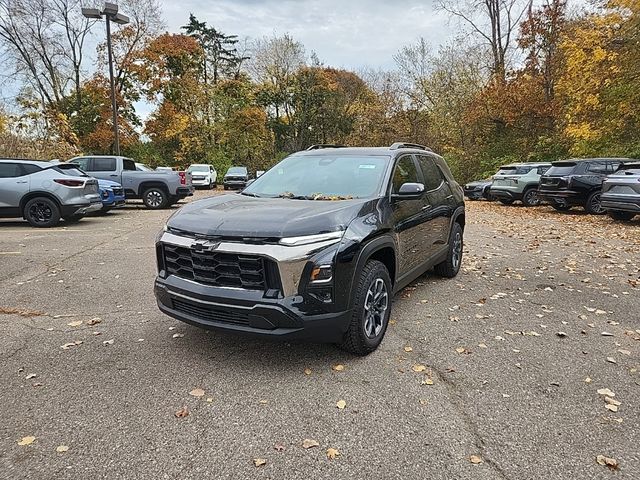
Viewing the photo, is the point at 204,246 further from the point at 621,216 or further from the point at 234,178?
the point at 234,178

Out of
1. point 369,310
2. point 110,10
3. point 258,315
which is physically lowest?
point 369,310

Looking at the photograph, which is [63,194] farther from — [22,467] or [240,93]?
[240,93]

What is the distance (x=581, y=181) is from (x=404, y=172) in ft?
36.4

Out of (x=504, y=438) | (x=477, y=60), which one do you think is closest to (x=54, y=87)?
(x=477, y=60)

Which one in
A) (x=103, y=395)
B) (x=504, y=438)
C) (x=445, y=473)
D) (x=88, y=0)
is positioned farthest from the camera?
(x=88, y=0)

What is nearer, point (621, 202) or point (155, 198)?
point (621, 202)

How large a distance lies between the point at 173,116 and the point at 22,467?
31536mm

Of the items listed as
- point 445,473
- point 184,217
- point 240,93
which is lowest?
point 445,473

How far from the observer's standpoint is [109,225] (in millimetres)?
11219

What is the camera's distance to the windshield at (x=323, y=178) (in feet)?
13.6

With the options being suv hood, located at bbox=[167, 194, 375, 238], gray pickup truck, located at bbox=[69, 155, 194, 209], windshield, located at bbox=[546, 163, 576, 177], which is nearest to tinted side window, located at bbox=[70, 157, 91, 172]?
gray pickup truck, located at bbox=[69, 155, 194, 209]

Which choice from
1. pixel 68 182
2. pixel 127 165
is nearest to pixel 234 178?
pixel 127 165

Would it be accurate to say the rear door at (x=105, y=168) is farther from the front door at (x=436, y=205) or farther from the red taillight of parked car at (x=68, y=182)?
the front door at (x=436, y=205)

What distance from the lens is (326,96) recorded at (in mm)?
38156
